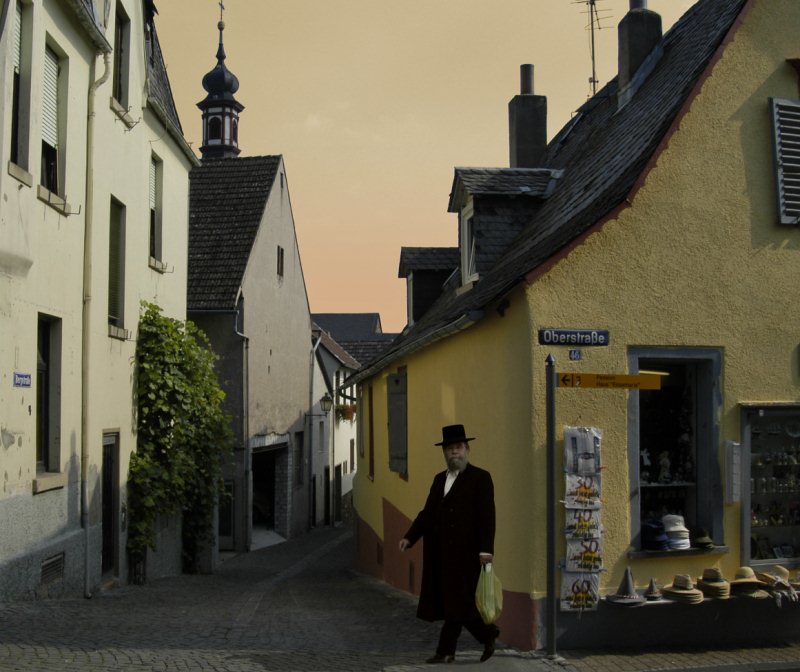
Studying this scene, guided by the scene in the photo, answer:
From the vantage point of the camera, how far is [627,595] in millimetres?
9008

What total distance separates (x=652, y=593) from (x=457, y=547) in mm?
2077

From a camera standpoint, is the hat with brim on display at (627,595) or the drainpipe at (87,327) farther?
the drainpipe at (87,327)

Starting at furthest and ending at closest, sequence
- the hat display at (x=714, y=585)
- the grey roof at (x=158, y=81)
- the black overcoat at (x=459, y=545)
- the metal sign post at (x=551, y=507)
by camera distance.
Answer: the grey roof at (x=158, y=81)
the hat display at (x=714, y=585)
the metal sign post at (x=551, y=507)
the black overcoat at (x=459, y=545)

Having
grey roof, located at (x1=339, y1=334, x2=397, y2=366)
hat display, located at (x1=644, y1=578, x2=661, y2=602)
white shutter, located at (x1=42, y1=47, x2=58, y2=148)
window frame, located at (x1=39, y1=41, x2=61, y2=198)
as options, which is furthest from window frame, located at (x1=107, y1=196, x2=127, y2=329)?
grey roof, located at (x1=339, y1=334, x2=397, y2=366)

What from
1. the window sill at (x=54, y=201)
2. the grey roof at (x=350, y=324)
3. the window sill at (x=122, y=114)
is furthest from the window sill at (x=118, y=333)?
the grey roof at (x=350, y=324)

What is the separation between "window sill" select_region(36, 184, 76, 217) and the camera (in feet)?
37.1

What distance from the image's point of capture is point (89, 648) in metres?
8.20

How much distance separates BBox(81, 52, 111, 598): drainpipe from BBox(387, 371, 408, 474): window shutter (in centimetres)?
467

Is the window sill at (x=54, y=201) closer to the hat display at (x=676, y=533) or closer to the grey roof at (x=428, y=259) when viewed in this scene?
the hat display at (x=676, y=533)

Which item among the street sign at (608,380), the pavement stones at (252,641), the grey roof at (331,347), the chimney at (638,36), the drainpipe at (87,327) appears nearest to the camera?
the pavement stones at (252,641)

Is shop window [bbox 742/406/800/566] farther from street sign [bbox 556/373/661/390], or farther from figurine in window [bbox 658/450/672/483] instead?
street sign [bbox 556/373/661/390]

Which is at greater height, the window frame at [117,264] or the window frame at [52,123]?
the window frame at [52,123]

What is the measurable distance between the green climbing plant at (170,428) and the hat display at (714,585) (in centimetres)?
879

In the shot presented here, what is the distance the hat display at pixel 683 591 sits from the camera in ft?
29.7
